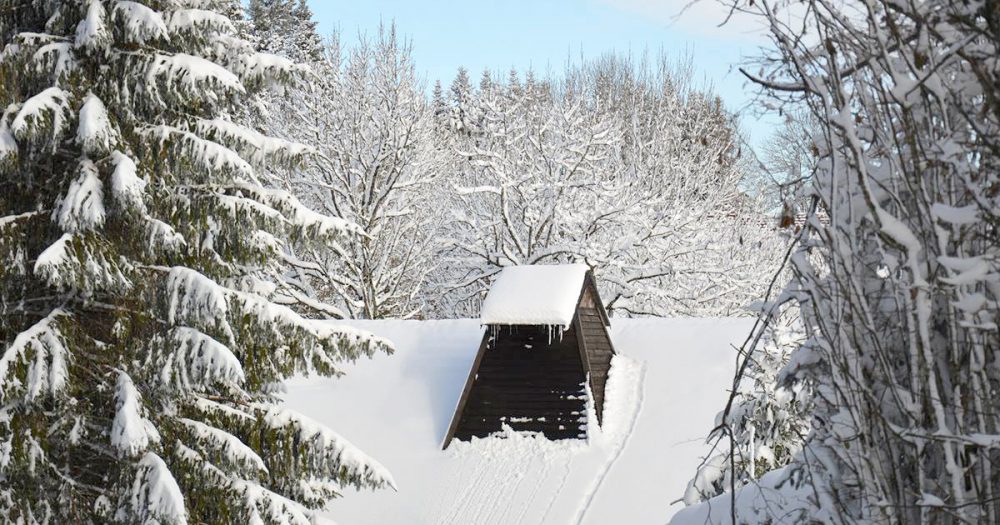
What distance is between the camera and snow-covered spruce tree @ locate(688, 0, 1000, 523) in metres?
2.46

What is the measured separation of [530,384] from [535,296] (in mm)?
1317

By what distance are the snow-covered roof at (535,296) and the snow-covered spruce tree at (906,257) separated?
10.7 m

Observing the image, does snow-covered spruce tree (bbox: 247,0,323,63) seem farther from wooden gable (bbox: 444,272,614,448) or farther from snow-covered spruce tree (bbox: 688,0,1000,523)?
snow-covered spruce tree (bbox: 688,0,1000,523)

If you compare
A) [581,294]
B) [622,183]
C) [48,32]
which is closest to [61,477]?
[48,32]

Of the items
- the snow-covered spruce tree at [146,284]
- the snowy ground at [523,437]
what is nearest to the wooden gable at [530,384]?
the snowy ground at [523,437]

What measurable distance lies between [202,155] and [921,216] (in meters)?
5.88

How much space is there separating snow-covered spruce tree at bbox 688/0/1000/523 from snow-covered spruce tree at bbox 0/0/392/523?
5.09 meters

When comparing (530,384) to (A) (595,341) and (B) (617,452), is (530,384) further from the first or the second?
(B) (617,452)

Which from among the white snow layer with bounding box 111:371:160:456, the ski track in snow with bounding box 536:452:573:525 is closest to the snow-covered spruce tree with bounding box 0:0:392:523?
the white snow layer with bounding box 111:371:160:456

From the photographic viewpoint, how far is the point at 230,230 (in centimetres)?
775

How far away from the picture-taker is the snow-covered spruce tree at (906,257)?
246 cm

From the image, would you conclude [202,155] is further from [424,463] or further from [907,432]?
[424,463]

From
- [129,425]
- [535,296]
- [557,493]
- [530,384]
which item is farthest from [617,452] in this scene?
[129,425]

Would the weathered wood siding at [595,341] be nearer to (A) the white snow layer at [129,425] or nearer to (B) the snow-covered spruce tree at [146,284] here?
(B) the snow-covered spruce tree at [146,284]
